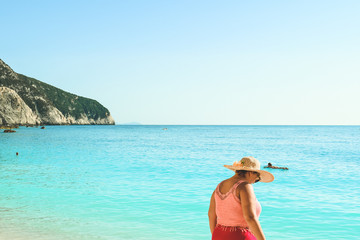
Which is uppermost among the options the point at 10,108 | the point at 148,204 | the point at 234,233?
the point at 10,108

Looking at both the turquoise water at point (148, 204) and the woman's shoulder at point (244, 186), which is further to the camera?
the turquoise water at point (148, 204)

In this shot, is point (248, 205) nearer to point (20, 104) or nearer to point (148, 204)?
point (148, 204)

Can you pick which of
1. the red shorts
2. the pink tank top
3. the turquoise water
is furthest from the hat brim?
the turquoise water

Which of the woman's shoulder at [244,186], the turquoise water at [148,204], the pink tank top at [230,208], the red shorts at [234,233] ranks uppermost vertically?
the woman's shoulder at [244,186]

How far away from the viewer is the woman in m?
3.50

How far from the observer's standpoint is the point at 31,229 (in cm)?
1017

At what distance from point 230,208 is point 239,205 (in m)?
0.10

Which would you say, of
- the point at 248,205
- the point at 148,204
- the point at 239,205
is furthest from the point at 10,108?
the point at 248,205

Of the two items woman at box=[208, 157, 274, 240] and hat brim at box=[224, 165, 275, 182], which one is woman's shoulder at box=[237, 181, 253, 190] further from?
hat brim at box=[224, 165, 275, 182]

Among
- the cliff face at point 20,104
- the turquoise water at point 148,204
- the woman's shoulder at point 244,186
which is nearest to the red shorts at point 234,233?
the woman's shoulder at point 244,186

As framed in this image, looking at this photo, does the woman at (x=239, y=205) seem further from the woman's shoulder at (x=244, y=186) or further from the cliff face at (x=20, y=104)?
the cliff face at (x=20, y=104)

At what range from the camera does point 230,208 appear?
364cm

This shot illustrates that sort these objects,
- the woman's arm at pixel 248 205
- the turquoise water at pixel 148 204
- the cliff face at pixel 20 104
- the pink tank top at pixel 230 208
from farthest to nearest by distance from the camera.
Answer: the cliff face at pixel 20 104 → the turquoise water at pixel 148 204 → the pink tank top at pixel 230 208 → the woman's arm at pixel 248 205

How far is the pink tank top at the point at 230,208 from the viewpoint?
3.56m
